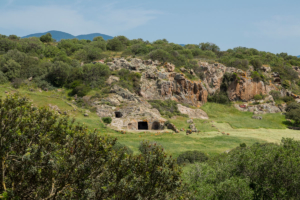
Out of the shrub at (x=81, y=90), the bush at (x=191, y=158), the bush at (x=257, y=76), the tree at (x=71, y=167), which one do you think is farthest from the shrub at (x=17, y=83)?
the bush at (x=257, y=76)

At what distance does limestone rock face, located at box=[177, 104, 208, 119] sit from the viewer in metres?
49.0

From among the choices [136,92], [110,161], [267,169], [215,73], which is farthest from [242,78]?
[110,161]

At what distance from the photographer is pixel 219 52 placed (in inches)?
3797

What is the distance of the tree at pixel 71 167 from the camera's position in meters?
6.60

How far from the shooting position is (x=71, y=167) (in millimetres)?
7047

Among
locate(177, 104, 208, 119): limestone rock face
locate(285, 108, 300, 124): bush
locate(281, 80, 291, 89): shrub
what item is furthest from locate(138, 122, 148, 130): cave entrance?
locate(281, 80, 291, 89): shrub

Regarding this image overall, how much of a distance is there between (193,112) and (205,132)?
519 inches

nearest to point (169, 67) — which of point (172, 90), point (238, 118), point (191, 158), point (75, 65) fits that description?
point (172, 90)

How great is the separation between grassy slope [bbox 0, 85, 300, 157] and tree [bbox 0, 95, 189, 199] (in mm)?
16376

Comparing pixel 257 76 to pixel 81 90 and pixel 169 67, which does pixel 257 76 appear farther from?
pixel 81 90

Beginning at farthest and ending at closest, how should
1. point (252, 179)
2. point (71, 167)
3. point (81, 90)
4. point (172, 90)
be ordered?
point (172, 90) < point (81, 90) < point (252, 179) < point (71, 167)

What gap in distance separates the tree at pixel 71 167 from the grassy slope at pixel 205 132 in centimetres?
1638

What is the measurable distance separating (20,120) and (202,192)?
31.4 ft

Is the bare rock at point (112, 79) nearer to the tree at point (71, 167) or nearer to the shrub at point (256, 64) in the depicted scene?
the tree at point (71, 167)
